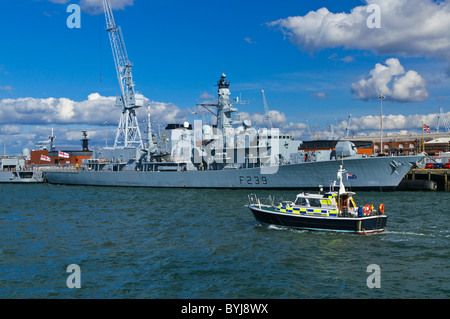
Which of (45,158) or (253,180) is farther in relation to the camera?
(45,158)

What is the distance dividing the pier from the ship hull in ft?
32.5

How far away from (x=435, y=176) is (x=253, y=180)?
2365cm

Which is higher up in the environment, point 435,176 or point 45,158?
point 45,158

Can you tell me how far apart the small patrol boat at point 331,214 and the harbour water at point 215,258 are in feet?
1.67

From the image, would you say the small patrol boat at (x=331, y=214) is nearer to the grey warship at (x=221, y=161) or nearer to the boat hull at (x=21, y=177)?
the grey warship at (x=221, y=161)

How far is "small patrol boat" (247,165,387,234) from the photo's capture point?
21.5 metres

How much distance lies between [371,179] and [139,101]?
42014mm

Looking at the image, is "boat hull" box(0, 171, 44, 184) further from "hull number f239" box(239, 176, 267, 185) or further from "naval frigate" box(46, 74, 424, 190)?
"hull number f239" box(239, 176, 267, 185)

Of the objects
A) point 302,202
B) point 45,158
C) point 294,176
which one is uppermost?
point 45,158

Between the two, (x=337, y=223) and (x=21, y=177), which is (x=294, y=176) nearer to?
(x=337, y=223)

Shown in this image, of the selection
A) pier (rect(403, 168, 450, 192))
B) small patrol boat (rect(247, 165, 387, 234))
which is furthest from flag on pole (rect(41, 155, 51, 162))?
small patrol boat (rect(247, 165, 387, 234))

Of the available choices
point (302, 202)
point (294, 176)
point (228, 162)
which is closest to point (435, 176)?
point (294, 176)

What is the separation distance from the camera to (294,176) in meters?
44.4
